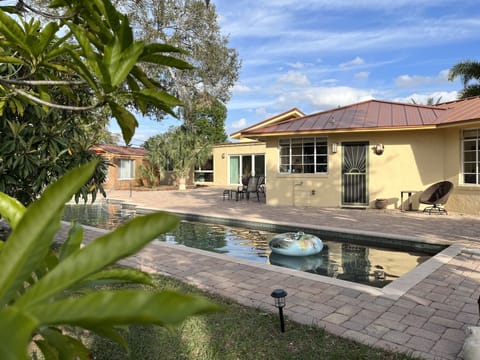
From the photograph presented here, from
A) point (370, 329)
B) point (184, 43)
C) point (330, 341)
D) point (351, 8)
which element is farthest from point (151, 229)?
point (184, 43)

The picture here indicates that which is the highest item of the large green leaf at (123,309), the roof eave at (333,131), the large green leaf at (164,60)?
the roof eave at (333,131)

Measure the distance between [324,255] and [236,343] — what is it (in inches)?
191

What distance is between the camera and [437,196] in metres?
12.0

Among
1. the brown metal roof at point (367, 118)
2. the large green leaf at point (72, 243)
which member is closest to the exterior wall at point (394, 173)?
the brown metal roof at point (367, 118)

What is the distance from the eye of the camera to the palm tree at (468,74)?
2173cm

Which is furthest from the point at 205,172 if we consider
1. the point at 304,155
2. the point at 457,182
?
the point at 457,182

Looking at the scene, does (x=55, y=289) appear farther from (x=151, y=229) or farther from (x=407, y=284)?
(x=407, y=284)

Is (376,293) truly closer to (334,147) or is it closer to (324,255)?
(324,255)

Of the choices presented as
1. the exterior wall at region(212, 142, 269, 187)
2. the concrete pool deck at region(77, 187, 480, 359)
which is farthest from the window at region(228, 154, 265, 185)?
the concrete pool deck at region(77, 187, 480, 359)

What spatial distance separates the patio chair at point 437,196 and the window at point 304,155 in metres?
3.59

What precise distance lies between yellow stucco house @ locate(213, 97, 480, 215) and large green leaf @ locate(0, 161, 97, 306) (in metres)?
12.3

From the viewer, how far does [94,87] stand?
1319mm

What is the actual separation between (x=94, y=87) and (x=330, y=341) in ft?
10.3

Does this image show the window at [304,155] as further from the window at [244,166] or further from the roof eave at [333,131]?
the window at [244,166]
